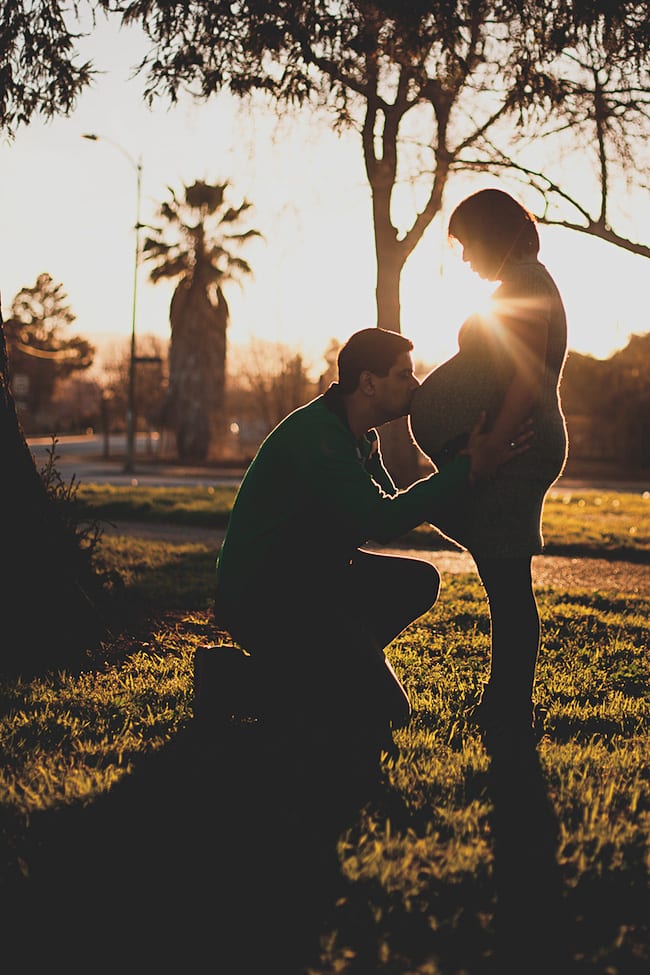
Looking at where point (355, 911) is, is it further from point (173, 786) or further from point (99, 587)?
point (99, 587)

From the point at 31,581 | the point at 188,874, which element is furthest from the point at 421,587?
the point at 31,581

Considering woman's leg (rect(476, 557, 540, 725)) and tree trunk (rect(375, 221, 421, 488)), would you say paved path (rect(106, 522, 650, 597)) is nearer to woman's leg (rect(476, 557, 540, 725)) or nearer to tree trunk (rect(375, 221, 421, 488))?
tree trunk (rect(375, 221, 421, 488))

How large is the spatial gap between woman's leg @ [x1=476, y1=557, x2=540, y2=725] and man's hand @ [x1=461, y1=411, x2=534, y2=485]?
389mm

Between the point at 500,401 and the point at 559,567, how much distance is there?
6194 mm

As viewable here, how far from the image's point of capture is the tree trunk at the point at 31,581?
4.38m

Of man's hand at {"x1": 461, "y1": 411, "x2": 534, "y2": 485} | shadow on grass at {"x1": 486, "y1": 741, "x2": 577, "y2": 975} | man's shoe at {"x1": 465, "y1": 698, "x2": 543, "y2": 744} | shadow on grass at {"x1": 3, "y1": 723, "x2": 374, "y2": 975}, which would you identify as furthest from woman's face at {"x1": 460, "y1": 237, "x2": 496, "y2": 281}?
shadow on grass at {"x1": 3, "y1": 723, "x2": 374, "y2": 975}

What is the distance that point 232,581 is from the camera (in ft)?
11.2

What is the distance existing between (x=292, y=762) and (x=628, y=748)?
123 cm

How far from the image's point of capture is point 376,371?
333cm

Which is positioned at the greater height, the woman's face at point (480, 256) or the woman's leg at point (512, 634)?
the woman's face at point (480, 256)

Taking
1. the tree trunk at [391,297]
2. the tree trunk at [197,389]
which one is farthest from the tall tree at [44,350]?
the tree trunk at [391,297]

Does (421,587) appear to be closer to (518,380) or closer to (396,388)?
(396,388)

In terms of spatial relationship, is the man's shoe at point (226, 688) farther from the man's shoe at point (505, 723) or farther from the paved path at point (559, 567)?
the paved path at point (559, 567)

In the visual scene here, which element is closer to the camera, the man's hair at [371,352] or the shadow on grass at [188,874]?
the shadow on grass at [188,874]
